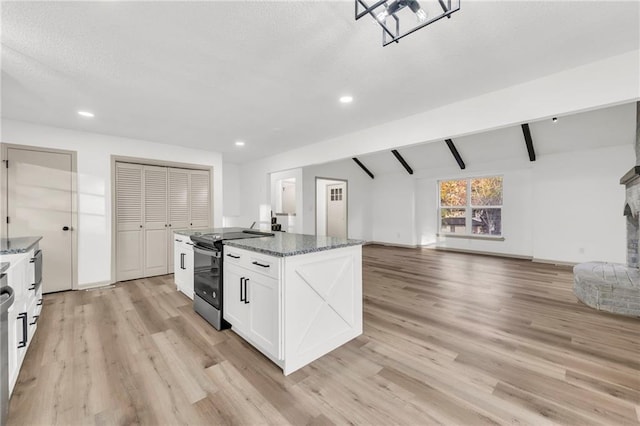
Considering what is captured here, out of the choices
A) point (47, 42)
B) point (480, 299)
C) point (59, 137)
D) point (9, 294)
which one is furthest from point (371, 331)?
point (59, 137)

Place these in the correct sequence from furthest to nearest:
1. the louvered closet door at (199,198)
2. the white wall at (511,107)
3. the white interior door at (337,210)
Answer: the white interior door at (337,210) < the louvered closet door at (199,198) < the white wall at (511,107)

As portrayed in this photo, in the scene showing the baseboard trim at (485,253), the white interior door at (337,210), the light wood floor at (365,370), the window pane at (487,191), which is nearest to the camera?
the light wood floor at (365,370)

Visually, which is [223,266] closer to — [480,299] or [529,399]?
[529,399]

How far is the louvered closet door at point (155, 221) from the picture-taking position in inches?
187

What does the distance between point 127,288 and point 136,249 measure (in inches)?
30.9

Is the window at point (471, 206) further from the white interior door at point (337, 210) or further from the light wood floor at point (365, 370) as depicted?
the light wood floor at point (365, 370)

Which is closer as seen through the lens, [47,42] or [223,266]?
[47,42]

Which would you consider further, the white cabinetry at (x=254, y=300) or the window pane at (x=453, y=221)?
the window pane at (x=453, y=221)

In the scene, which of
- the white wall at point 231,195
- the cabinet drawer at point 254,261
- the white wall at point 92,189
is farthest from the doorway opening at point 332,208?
the cabinet drawer at point 254,261

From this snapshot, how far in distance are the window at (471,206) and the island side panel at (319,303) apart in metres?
5.79

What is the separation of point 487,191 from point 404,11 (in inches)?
248

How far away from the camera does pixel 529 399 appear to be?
1.68 meters

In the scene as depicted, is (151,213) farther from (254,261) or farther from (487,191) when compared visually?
(487,191)

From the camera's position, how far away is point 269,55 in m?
2.23
